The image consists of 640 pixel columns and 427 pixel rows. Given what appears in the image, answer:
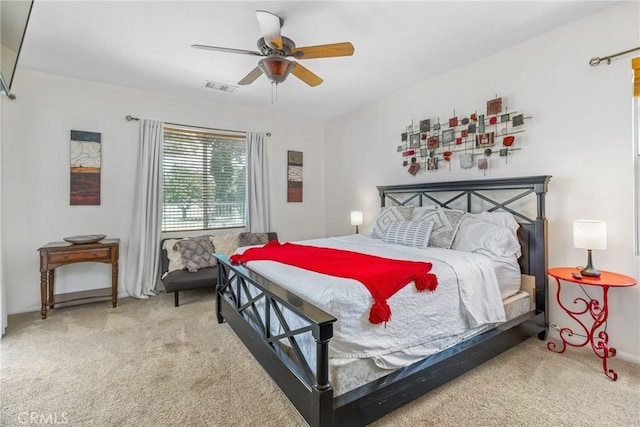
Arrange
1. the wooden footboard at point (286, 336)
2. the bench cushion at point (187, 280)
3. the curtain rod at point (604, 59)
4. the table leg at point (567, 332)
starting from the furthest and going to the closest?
1. the bench cushion at point (187, 280)
2. the table leg at point (567, 332)
3. the curtain rod at point (604, 59)
4. the wooden footboard at point (286, 336)

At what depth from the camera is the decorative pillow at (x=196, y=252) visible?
3.82 m

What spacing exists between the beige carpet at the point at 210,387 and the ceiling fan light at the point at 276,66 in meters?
2.29

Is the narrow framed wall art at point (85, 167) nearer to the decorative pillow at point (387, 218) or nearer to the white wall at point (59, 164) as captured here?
the white wall at point (59, 164)

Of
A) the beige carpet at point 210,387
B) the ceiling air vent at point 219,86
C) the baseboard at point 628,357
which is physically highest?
the ceiling air vent at point 219,86

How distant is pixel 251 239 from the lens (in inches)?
173

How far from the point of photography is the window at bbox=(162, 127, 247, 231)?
4250 mm

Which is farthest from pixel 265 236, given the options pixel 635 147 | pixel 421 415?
pixel 635 147

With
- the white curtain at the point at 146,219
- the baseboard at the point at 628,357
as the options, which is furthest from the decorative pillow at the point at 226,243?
the baseboard at the point at 628,357

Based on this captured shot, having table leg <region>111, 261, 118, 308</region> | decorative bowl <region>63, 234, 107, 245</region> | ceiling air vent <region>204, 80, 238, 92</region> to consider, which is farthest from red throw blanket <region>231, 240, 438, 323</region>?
ceiling air vent <region>204, 80, 238, 92</region>

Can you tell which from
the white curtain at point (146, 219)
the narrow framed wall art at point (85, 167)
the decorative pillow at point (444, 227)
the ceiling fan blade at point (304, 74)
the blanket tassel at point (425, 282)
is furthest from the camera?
the white curtain at point (146, 219)

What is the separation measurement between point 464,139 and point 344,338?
8.94 ft

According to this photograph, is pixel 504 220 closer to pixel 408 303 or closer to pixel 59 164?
pixel 408 303

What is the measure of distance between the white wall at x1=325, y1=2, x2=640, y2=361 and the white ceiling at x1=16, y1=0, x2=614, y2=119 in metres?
0.18

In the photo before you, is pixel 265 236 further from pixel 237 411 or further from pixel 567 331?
pixel 567 331
